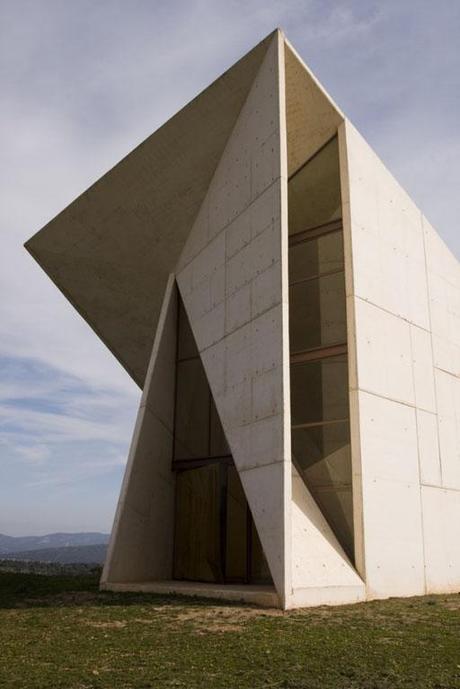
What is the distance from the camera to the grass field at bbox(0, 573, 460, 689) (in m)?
5.88

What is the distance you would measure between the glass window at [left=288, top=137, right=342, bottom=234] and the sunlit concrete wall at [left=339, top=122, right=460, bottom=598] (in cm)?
109

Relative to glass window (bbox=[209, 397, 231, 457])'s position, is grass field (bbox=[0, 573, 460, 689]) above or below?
below

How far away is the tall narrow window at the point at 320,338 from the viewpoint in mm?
14281

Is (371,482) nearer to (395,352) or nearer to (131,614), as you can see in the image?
(395,352)

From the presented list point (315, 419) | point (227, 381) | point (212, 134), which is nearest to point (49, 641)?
point (227, 381)

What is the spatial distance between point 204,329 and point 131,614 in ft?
23.5

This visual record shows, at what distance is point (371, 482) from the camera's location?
40.6 ft

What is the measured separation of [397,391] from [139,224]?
8943mm

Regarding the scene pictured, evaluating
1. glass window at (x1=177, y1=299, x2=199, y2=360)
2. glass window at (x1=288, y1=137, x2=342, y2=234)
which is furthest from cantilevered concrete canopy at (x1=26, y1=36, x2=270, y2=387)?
glass window at (x1=288, y1=137, x2=342, y2=234)

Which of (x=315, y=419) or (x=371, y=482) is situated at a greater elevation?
(x=315, y=419)

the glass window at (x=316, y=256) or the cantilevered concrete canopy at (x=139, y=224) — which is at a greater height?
the cantilevered concrete canopy at (x=139, y=224)

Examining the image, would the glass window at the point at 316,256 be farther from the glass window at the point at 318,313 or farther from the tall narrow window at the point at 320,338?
the glass window at the point at 318,313

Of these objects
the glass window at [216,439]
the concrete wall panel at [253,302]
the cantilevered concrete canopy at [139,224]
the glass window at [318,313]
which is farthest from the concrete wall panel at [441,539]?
the cantilevered concrete canopy at [139,224]

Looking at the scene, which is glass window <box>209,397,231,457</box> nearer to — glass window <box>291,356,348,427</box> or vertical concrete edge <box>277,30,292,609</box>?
glass window <box>291,356,348,427</box>
